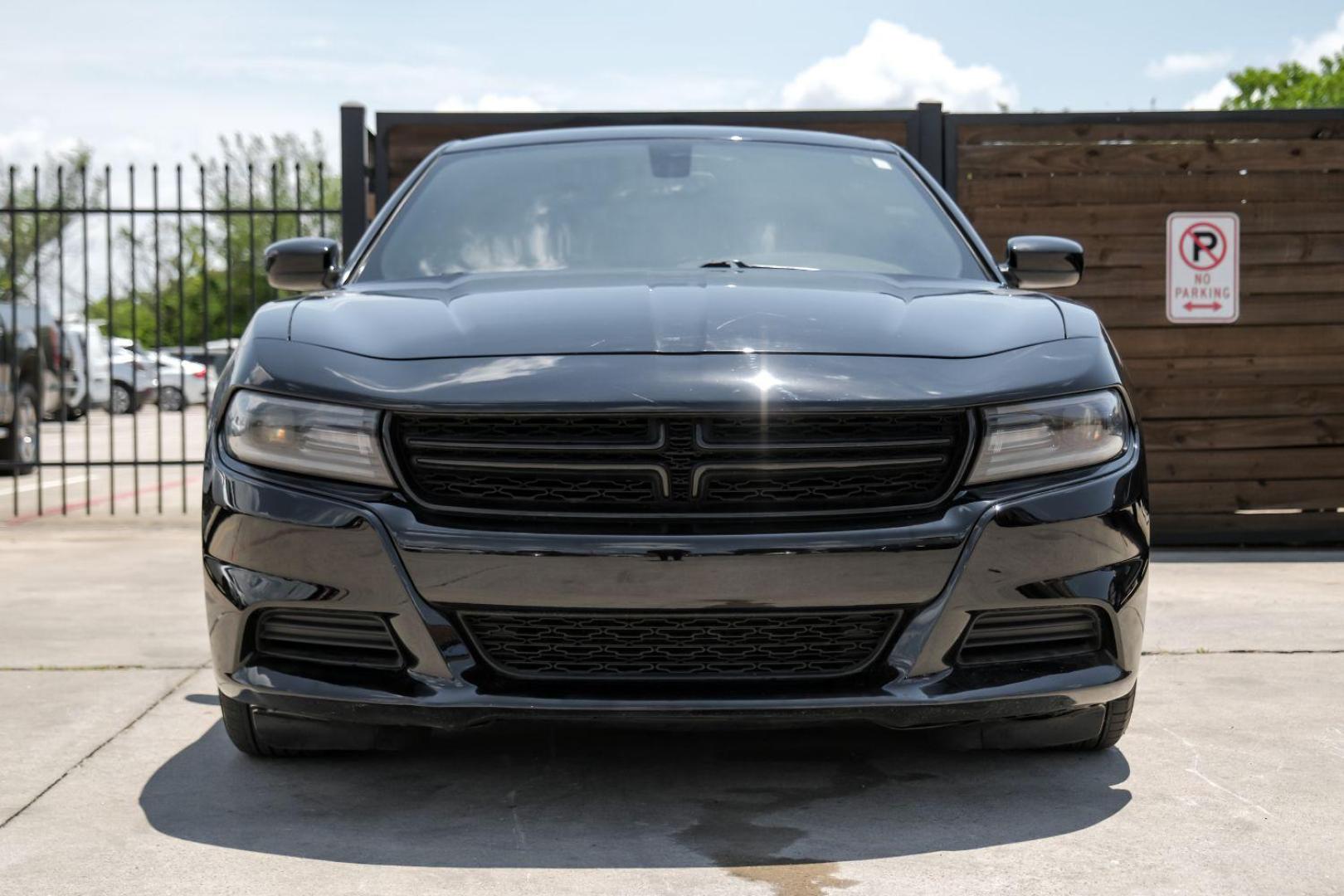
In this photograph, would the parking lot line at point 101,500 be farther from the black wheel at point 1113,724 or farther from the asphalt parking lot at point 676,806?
the black wheel at point 1113,724

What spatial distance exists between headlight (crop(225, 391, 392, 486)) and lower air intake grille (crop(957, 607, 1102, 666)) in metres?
1.15

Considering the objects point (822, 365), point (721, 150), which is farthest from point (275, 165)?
point (822, 365)

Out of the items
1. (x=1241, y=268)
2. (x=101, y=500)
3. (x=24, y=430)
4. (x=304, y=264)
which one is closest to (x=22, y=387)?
(x=24, y=430)

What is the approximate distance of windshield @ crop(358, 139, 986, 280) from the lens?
4.02 m

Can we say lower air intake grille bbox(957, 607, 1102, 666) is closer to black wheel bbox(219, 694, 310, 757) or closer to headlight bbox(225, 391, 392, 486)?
headlight bbox(225, 391, 392, 486)

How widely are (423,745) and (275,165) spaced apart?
658 cm

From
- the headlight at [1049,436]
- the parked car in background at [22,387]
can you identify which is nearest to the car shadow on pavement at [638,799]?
the headlight at [1049,436]

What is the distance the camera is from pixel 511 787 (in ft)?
11.1

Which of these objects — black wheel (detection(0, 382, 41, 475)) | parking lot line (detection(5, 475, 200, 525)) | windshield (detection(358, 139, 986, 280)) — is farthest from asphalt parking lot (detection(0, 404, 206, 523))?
windshield (detection(358, 139, 986, 280))

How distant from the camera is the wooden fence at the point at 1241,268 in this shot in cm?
786

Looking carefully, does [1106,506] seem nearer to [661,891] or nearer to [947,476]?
[947,476]

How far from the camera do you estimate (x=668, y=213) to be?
13.7 feet

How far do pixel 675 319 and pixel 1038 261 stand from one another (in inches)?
57.4

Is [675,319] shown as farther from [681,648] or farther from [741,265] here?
[741,265]
